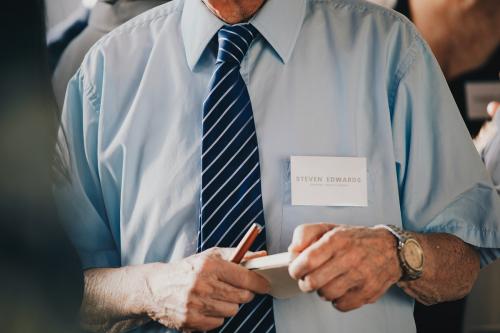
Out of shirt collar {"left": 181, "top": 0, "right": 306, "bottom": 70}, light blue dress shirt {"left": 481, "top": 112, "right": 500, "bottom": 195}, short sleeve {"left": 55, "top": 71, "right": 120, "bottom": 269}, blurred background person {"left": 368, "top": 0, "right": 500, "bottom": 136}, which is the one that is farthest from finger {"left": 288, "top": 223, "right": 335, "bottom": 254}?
blurred background person {"left": 368, "top": 0, "right": 500, "bottom": 136}

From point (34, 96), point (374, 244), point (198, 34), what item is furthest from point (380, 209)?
point (34, 96)

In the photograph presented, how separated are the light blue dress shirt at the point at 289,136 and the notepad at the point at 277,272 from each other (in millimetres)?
126

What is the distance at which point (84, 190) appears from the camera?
1895mm

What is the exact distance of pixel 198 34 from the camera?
73.4 inches

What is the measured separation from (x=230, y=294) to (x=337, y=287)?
21cm

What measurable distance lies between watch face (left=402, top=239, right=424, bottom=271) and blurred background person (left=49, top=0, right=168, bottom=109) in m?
1.14

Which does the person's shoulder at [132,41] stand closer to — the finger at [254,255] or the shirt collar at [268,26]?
the shirt collar at [268,26]

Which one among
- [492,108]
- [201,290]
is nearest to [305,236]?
[201,290]

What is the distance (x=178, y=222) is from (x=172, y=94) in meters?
0.31

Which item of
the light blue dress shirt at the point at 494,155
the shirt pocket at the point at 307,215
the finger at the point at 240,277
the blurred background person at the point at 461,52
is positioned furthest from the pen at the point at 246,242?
the blurred background person at the point at 461,52

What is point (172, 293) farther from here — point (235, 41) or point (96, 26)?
point (96, 26)

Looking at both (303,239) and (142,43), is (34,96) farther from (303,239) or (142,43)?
(142,43)

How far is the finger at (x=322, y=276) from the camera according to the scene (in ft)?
4.68

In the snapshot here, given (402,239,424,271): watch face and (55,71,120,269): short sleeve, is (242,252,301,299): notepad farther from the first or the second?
(55,71,120,269): short sleeve
